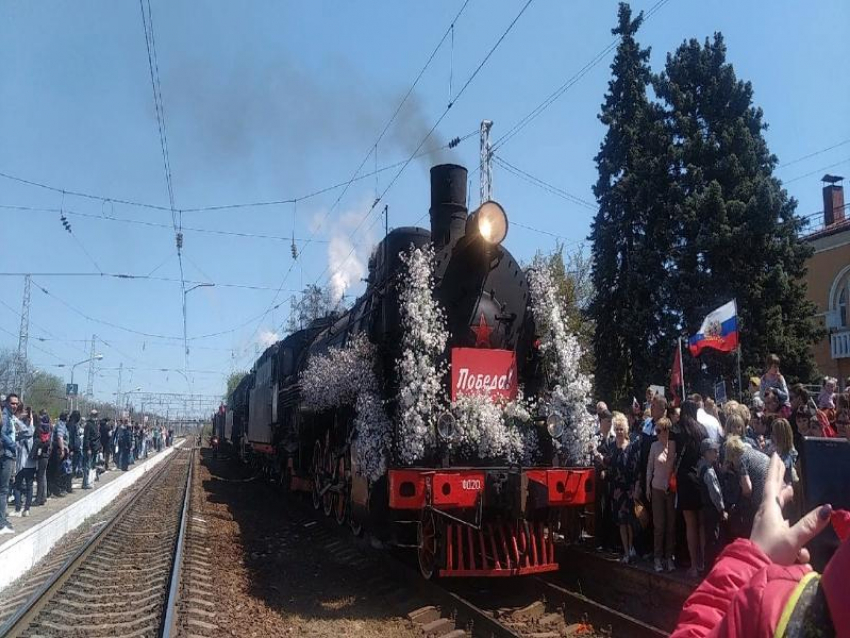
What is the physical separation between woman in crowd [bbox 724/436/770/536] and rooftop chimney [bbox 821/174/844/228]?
24142 mm

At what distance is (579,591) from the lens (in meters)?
7.77

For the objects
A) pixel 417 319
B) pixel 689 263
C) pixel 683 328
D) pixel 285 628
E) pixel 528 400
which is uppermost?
pixel 689 263

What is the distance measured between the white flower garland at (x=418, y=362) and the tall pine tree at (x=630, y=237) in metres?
14.5

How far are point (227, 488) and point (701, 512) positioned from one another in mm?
15636

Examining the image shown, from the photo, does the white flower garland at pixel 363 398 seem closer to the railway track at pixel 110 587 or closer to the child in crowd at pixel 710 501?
the railway track at pixel 110 587

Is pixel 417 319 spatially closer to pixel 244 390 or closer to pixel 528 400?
pixel 528 400

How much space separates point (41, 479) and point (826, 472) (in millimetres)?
14698

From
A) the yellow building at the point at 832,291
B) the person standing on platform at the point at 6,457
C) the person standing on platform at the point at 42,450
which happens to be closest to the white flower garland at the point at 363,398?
the person standing on platform at the point at 6,457

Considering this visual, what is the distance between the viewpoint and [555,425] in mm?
7637

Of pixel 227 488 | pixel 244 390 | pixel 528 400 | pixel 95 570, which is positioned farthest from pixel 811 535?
pixel 244 390

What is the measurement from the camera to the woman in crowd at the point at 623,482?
765 centimetres

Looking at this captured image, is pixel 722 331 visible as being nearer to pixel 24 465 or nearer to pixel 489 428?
pixel 489 428

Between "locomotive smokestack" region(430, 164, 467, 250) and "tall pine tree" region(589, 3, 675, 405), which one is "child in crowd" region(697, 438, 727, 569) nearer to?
"locomotive smokestack" region(430, 164, 467, 250)

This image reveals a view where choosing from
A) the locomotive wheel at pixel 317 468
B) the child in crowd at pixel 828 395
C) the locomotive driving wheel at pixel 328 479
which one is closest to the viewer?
the child in crowd at pixel 828 395
